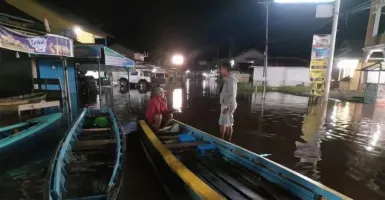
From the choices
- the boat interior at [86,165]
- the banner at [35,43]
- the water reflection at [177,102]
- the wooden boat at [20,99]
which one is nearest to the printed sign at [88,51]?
the banner at [35,43]

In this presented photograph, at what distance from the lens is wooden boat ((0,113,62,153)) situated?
5311 mm

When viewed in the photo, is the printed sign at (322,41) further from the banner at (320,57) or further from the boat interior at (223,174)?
the boat interior at (223,174)

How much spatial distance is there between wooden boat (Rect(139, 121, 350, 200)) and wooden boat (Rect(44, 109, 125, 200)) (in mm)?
900

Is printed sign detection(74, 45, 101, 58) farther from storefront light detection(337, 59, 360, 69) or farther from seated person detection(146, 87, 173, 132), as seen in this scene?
storefront light detection(337, 59, 360, 69)

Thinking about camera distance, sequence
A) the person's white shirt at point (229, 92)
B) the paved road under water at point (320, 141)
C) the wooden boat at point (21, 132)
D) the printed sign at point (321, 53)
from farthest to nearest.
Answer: the printed sign at point (321, 53) → the person's white shirt at point (229, 92) → the wooden boat at point (21, 132) → the paved road under water at point (320, 141)

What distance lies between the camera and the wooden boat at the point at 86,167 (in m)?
3.04

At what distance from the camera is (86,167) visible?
4.62m

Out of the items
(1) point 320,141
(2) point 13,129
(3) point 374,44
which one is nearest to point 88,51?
(2) point 13,129

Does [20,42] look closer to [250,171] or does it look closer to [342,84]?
[250,171]

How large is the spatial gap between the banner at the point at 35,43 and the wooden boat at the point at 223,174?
14.9 ft

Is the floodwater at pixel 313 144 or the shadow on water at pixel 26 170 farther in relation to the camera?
the floodwater at pixel 313 144

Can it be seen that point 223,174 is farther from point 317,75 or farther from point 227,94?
point 317,75

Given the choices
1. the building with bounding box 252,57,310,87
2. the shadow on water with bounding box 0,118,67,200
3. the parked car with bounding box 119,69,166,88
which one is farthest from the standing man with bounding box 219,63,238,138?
the building with bounding box 252,57,310,87

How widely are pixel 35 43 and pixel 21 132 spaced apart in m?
2.90
